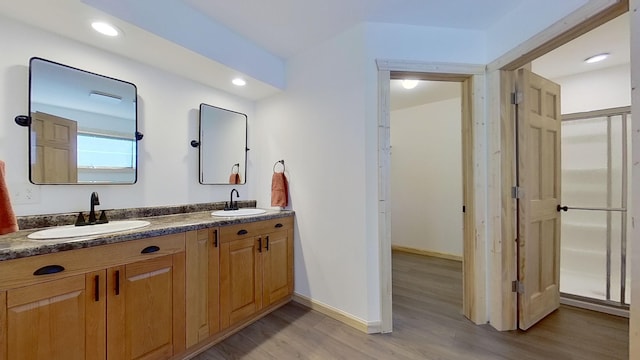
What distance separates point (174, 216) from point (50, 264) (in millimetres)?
934

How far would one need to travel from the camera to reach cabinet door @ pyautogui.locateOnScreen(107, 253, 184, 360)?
1375 millimetres

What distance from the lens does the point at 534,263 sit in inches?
82.3

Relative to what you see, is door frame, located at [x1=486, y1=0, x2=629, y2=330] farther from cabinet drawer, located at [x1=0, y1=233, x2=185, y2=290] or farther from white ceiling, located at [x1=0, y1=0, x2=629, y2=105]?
cabinet drawer, located at [x1=0, y1=233, x2=185, y2=290]

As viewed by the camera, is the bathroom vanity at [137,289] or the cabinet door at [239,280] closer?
the bathroom vanity at [137,289]

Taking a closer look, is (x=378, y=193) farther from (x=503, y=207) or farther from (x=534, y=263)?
(x=534, y=263)

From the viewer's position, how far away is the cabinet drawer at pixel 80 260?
1.08 meters

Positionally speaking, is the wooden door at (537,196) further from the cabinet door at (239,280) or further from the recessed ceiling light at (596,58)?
the cabinet door at (239,280)

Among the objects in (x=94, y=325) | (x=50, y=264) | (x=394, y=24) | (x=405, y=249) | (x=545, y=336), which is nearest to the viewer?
(x=50, y=264)

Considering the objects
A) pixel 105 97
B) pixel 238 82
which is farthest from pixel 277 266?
pixel 105 97

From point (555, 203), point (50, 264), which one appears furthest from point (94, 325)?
point (555, 203)

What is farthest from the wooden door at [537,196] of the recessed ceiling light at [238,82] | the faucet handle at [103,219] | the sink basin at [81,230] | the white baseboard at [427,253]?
the faucet handle at [103,219]

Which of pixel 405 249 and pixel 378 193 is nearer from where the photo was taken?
pixel 378 193

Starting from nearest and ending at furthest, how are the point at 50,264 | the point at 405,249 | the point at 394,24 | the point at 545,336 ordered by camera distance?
the point at 50,264, the point at 545,336, the point at 394,24, the point at 405,249

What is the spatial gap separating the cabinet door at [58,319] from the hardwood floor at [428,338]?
69cm
